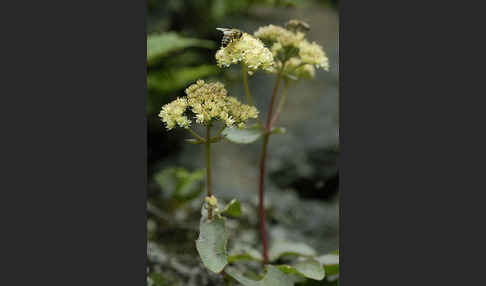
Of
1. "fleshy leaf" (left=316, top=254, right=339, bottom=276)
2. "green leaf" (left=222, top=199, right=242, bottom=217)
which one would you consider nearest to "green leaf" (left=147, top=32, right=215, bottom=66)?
"green leaf" (left=222, top=199, right=242, bottom=217)

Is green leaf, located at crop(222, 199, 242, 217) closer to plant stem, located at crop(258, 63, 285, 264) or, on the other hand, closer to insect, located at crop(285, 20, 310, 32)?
plant stem, located at crop(258, 63, 285, 264)

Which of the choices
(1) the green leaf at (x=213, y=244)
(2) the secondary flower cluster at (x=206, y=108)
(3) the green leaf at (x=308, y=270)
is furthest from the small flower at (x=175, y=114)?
(3) the green leaf at (x=308, y=270)

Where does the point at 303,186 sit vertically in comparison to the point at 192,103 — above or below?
below

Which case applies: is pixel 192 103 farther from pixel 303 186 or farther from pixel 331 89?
pixel 331 89

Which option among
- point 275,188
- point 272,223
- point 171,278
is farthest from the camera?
point 275,188

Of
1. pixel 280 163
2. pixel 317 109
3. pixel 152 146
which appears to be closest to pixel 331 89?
pixel 317 109

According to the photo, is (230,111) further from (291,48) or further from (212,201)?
(291,48)
